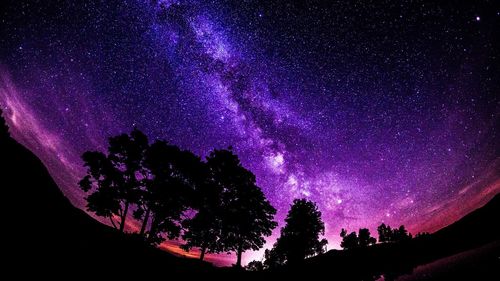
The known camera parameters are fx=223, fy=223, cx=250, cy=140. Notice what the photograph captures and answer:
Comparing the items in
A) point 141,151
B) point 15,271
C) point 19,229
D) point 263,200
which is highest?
point 141,151

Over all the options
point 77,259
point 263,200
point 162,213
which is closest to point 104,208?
point 162,213

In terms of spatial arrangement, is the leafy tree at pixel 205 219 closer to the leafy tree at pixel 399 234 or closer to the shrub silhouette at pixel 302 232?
the shrub silhouette at pixel 302 232

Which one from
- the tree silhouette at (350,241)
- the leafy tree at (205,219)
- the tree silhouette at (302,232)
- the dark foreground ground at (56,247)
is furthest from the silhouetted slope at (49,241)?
the tree silhouette at (350,241)

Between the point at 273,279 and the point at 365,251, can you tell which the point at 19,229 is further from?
the point at 365,251

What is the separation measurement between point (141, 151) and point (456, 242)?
4899 centimetres

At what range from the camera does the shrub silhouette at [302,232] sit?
117 feet

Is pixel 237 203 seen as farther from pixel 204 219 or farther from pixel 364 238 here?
pixel 364 238

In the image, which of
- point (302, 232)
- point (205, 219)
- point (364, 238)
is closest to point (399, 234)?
point (364, 238)

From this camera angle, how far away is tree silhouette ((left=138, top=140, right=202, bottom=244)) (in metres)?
21.6

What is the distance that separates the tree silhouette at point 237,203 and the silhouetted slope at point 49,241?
6522mm

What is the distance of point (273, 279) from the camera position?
16.1 metres

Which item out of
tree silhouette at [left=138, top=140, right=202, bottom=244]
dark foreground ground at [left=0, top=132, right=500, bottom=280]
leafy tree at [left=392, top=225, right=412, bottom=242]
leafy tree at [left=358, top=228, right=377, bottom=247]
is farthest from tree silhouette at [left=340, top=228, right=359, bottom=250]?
tree silhouette at [left=138, top=140, right=202, bottom=244]

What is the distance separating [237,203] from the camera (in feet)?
76.9

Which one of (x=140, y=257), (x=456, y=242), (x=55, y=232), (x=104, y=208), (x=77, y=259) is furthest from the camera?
(x=456, y=242)
